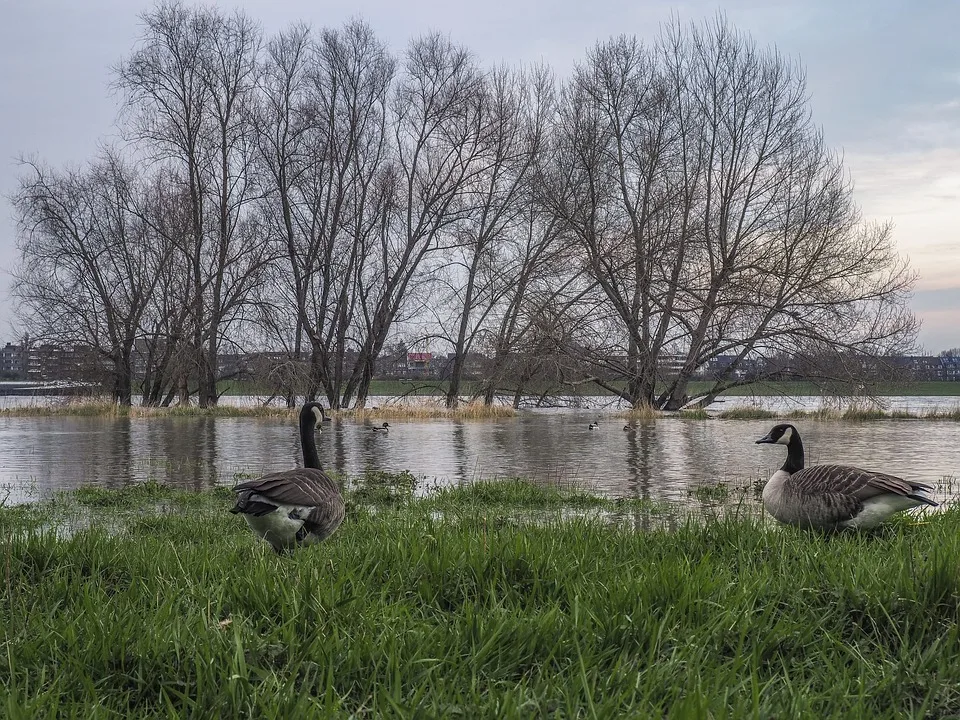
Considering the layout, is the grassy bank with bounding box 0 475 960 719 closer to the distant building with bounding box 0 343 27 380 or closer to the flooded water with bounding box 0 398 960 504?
the flooded water with bounding box 0 398 960 504

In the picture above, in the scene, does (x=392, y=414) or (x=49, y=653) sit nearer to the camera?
(x=49, y=653)

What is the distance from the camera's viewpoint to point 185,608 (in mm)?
3777

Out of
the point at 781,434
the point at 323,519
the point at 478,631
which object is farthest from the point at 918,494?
the point at 323,519

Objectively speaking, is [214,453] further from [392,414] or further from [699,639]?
[699,639]

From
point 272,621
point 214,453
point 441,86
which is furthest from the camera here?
point 441,86

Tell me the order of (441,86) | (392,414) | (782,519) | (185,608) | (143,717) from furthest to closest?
(441,86), (392,414), (782,519), (185,608), (143,717)

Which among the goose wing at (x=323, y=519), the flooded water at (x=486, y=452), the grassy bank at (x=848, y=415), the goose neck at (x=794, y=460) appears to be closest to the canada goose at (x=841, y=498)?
the goose neck at (x=794, y=460)

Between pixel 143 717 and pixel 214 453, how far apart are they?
13.8m

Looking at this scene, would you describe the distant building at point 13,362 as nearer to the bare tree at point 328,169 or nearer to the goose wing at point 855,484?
the bare tree at point 328,169

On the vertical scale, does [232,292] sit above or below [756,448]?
above

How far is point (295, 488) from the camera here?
555cm

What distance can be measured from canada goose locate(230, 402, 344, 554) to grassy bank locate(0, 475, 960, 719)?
1.54 ft

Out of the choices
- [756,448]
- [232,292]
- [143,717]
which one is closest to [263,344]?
[232,292]

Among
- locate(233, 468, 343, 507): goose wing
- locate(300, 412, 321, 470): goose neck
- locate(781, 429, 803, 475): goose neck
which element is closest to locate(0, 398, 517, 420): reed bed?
locate(300, 412, 321, 470): goose neck
